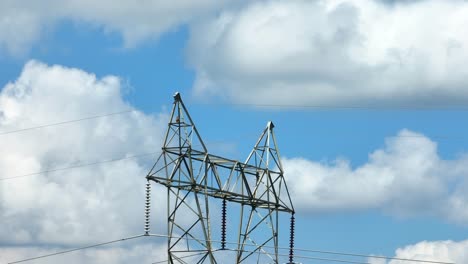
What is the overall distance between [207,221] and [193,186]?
9.86 feet

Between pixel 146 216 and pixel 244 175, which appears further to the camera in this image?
pixel 244 175

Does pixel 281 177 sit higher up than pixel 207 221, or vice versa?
pixel 281 177

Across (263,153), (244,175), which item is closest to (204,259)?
(244,175)

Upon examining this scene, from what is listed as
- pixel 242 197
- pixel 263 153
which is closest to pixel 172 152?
pixel 242 197

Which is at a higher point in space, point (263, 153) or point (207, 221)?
point (263, 153)

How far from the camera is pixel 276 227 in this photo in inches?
4454

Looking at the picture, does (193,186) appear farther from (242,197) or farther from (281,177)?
(281,177)

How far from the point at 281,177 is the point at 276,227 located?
14.6 ft

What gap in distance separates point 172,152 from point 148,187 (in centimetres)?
343

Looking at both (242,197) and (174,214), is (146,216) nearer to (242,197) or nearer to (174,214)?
(174,214)

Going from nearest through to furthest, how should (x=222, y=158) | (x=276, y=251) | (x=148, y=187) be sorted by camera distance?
(x=148, y=187), (x=222, y=158), (x=276, y=251)

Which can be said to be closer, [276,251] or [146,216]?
[146,216]

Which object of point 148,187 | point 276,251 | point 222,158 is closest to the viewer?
point 148,187

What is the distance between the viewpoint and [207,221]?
101 metres
